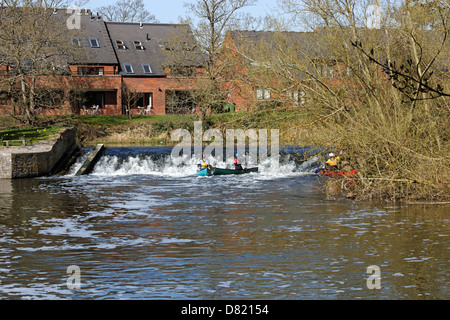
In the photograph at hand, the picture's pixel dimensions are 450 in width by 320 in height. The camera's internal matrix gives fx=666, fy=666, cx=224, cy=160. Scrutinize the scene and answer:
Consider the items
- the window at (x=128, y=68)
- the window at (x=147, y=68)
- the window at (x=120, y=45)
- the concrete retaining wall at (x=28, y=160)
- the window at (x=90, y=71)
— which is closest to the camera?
the concrete retaining wall at (x=28, y=160)

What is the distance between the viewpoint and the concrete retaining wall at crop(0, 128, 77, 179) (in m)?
31.8

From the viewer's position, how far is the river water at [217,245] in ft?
39.0

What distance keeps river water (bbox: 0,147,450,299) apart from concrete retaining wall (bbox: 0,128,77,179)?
4367 mm

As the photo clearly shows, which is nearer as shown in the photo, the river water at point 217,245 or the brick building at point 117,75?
the river water at point 217,245

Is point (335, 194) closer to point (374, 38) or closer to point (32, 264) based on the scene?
point (374, 38)

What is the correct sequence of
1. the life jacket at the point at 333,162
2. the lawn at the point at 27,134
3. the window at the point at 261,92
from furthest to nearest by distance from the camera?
the lawn at the point at 27,134
the life jacket at the point at 333,162
the window at the point at 261,92

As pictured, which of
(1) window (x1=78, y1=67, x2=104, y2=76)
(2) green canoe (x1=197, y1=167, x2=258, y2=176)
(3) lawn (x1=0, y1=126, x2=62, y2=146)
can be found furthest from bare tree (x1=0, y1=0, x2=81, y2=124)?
(2) green canoe (x1=197, y1=167, x2=258, y2=176)

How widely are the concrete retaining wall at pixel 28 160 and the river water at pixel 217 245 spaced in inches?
172

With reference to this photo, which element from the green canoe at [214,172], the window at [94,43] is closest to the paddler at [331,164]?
the green canoe at [214,172]

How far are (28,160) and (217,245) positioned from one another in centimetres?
1914

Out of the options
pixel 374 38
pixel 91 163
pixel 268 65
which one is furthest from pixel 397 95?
pixel 91 163

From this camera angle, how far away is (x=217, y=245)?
15.7 m

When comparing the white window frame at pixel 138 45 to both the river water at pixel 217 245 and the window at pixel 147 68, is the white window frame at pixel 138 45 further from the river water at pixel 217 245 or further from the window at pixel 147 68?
the river water at pixel 217 245

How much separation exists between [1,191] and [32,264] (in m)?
14.4
